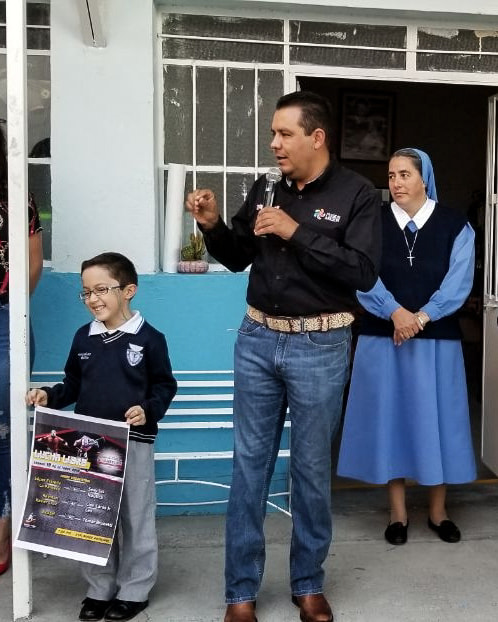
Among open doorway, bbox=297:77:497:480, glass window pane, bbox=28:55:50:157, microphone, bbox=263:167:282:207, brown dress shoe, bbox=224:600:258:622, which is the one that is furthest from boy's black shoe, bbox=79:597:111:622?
open doorway, bbox=297:77:497:480

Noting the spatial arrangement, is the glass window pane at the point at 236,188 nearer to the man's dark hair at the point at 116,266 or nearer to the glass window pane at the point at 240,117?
the glass window pane at the point at 240,117

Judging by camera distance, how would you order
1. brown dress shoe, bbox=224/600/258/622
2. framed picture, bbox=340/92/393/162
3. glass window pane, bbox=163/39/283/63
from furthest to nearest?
1. framed picture, bbox=340/92/393/162
2. glass window pane, bbox=163/39/283/63
3. brown dress shoe, bbox=224/600/258/622

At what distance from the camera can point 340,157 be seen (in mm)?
8125

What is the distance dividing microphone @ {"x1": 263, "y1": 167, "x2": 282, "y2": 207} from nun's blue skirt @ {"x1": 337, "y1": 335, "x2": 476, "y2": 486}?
3.87 feet

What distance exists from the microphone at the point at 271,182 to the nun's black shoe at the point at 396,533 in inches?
68.8

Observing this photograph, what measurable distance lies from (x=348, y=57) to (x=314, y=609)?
2.70m

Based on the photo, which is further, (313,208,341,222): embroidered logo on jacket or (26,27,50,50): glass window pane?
(26,27,50,50): glass window pane

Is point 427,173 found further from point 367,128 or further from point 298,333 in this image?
point 367,128

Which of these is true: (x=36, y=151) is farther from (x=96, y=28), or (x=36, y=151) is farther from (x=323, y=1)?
(x=323, y=1)

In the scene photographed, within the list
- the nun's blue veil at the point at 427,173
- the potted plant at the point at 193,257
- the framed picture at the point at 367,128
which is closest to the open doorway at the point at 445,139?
the framed picture at the point at 367,128

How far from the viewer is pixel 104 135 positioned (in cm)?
371

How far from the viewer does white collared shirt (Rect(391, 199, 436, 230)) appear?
352cm

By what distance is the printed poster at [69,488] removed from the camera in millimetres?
2639

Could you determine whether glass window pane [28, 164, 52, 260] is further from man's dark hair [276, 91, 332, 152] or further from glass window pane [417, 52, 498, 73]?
glass window pane [417, 52, 498, 73]
